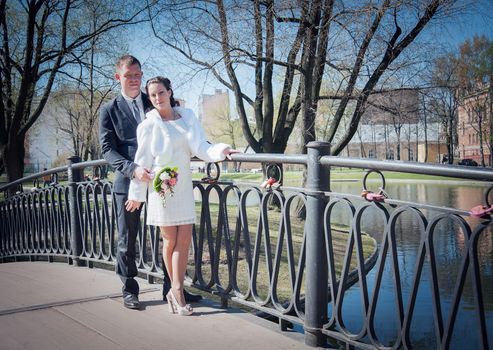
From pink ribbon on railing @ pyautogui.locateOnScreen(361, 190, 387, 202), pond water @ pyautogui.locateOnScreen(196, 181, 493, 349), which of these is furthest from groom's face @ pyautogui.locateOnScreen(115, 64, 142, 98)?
pink ribbon on railing @ pyautogui.locateOnScreen(361, 190, 387, 202)

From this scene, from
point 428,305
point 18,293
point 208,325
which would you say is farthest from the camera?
point 428,305

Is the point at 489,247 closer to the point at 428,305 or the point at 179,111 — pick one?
the point at 428,305

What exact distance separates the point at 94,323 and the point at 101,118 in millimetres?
1525

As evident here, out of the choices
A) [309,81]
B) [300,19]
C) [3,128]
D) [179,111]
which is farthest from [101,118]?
[3,128]

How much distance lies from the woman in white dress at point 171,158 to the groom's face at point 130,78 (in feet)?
0.95

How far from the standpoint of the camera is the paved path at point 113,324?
2791 mm

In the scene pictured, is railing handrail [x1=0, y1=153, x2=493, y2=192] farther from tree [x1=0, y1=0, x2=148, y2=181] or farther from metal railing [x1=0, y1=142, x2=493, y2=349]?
tree [x1=0, y1=0, x2=148, y2=181]

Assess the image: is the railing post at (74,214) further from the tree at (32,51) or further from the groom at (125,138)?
the tree at (32,51)

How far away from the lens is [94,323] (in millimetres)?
3164

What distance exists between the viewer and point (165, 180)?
304 cm

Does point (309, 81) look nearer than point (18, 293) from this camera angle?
No

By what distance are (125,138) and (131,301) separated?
1284 mm

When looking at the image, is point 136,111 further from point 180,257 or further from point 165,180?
point 180,257

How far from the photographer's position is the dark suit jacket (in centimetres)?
343
